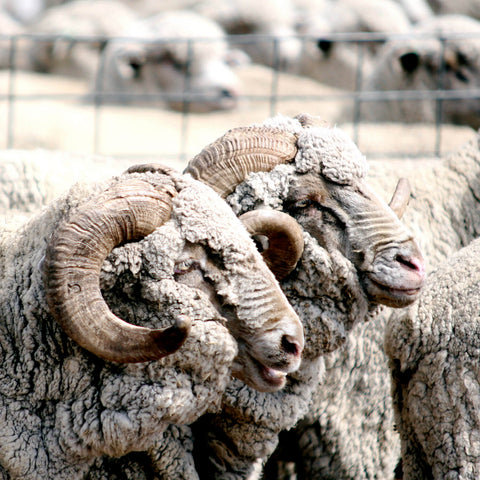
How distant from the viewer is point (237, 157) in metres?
3.39

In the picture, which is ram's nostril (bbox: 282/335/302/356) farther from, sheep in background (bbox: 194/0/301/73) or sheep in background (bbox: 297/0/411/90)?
sheep in background (bbox: 194/0/301/73)

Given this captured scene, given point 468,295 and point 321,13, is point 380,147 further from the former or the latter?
point 321,13

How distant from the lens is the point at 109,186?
115 inches

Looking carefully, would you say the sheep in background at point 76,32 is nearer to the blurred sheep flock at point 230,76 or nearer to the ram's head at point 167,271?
the blurred sheep flock at point 230,76

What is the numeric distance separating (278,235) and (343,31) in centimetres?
1175

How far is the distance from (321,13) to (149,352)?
14341 millimetres

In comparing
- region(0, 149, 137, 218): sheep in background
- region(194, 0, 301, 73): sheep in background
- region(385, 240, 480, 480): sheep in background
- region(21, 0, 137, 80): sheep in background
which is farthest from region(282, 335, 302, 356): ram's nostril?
region(194, 0, 301, 73): sheep in background

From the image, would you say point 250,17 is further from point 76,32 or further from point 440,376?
point 440,376

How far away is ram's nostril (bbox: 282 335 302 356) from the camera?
9.14ft

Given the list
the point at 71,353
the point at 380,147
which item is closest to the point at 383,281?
the point at 71,353

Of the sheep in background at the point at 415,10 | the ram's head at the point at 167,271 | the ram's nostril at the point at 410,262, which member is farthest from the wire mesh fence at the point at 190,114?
the sheep in background at the point at 415,10

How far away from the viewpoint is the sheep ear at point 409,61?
7806 millimetres

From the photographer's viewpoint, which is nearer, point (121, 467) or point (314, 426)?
point (121, 467)

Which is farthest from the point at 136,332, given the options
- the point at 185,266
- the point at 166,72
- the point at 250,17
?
the point at 250,17
